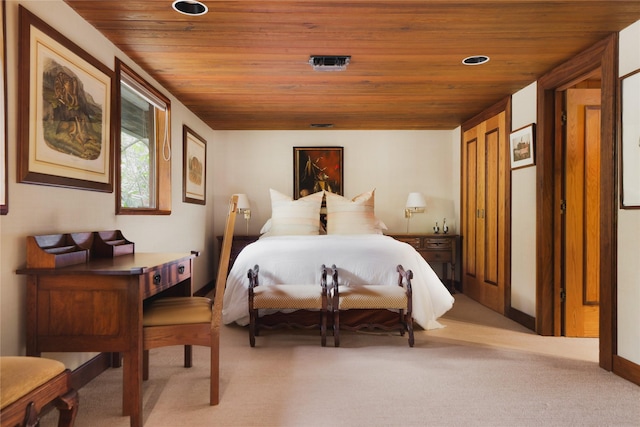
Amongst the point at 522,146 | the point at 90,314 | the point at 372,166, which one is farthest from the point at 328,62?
the point at 372,166

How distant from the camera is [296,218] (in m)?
5.23

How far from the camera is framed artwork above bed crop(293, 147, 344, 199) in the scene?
6.17m

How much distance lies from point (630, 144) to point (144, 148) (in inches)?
152

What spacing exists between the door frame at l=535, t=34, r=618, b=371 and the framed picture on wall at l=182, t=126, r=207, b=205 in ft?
11.8

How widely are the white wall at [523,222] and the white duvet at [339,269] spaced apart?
32.5 inches

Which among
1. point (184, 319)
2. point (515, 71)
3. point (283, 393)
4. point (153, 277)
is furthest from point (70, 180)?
point (515, 71)

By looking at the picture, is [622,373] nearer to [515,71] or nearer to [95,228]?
[515,71]

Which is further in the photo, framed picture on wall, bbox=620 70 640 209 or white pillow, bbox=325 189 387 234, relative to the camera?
white pillow, bbox=325 189 387 234

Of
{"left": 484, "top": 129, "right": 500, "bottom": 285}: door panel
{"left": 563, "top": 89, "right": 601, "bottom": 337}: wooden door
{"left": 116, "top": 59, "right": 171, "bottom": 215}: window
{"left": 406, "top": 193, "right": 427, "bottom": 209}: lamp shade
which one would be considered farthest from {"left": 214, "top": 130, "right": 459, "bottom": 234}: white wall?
{"left": 563, "top": 89, "right": 601, "bottom": 337}: wooden door

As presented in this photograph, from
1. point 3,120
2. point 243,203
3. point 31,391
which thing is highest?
point 3,120

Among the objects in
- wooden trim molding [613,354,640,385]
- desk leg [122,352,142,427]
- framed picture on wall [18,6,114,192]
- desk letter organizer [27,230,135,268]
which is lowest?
wooden trim molding [613,354,640,385]

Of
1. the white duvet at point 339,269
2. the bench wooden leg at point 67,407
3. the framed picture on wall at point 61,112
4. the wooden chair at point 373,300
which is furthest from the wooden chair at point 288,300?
the bench wooden leg at point 67,407

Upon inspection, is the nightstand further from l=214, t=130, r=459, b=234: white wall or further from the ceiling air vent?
the ceiling air vent

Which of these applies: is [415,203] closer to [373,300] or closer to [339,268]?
[339,268]
